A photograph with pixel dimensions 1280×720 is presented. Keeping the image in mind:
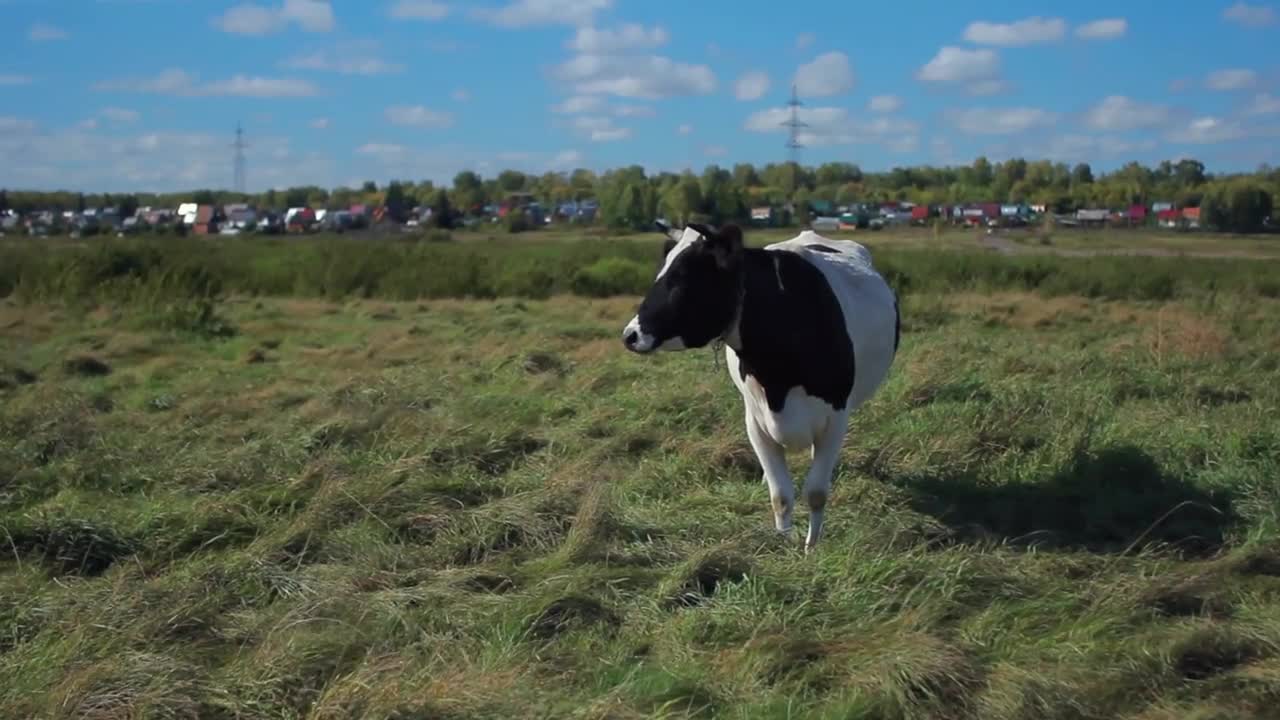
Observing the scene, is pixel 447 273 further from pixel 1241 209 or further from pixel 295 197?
pixel 295 197

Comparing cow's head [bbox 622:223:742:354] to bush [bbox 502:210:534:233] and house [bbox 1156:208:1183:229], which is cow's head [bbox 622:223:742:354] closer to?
house [bbox 1156:208:1183:229]

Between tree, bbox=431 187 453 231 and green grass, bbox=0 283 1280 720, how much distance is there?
52005mm

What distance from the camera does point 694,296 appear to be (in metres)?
6.11

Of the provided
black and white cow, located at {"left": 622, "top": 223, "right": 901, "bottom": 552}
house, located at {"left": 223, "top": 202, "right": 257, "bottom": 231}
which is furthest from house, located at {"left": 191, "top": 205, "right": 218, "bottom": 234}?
black and white cow, located at {"left": 622, "top": 223, "right": 901, "bottom": 552}

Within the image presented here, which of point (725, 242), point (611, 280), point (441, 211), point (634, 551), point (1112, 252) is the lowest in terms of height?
point (611, 280)

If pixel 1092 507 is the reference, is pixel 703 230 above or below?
above

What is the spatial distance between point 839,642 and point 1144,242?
32791 millimetres

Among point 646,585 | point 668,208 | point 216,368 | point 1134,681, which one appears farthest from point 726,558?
point 668,208

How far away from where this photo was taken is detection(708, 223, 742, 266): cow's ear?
617cm

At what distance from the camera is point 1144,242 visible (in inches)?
1352

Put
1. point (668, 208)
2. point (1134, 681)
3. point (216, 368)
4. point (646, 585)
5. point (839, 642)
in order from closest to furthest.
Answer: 1. point (1134, 681)
2. point (839, 642)
3. point (646, 585)
4. point (216, 368)
5. point (668, 208)

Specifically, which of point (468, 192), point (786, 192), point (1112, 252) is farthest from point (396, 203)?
point (1112, 252)

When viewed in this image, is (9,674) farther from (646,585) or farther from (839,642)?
(839,642)

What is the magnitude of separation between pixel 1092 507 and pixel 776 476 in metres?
1.85
